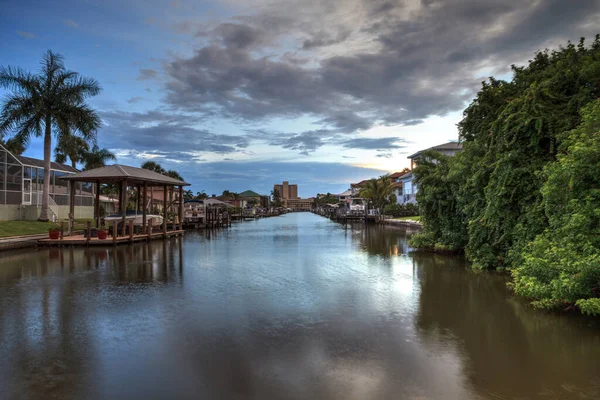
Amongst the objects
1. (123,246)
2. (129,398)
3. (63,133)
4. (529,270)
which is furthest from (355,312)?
(63,133)

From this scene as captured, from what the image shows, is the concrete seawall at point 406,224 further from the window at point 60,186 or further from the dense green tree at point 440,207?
the window at point 60,186

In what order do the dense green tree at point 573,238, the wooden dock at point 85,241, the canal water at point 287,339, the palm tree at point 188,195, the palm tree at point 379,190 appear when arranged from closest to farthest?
1. the canal water at point 287,339
2. the dense green tree at point 573,238
3. the wooden dock at point 85,241
4. the palm tree at point 379,190
5. the palm tree at point 188,195

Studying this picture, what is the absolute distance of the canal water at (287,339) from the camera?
5.51 m

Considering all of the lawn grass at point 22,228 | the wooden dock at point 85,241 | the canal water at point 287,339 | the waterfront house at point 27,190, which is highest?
the waterfront house at point 27,190

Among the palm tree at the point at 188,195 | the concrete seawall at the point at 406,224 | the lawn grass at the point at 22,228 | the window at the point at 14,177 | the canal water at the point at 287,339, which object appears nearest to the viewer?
the canal water at the point at 287,339

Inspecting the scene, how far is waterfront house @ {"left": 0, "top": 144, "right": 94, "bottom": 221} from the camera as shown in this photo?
30625 mm

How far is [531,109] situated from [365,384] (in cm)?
1070

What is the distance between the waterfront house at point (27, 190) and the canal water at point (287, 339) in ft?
64.8

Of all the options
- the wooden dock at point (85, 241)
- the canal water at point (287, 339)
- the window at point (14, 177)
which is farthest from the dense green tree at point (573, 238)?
the window at point (14, 177)

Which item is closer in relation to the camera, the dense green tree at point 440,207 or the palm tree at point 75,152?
the dense green tree at point 440,207

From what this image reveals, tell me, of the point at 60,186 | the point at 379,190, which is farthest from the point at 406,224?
the point at 60,186

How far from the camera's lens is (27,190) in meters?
33.9

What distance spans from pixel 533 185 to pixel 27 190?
37203 millimetres

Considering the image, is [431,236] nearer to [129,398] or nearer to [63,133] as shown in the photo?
[129,398]
